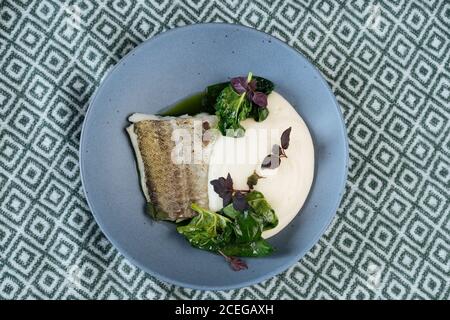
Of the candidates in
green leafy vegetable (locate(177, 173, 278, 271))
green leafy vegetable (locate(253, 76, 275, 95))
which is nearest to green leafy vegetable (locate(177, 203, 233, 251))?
green leafy vegetable (locate(177, 173, 278, 271))

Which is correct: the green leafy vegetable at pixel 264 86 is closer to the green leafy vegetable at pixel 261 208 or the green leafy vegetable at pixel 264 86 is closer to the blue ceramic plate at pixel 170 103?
the blue ceramic plate at pixel 170 103

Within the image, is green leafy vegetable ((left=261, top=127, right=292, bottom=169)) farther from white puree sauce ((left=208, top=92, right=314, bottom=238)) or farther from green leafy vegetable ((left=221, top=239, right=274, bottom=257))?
green leafy vegetable ((left=221, top=239, right=274, bottom=257))

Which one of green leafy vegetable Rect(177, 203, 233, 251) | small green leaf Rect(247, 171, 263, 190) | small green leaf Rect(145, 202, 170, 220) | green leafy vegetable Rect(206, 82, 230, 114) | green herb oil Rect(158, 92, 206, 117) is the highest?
green leafy vegetable Rect(206, 82, 230, 114)

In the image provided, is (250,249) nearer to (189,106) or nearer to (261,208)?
(261,208)

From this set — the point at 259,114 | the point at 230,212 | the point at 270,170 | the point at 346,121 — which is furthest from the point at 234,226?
the point at 346,121

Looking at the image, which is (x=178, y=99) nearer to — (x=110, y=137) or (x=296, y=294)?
(x=110, y=137)
